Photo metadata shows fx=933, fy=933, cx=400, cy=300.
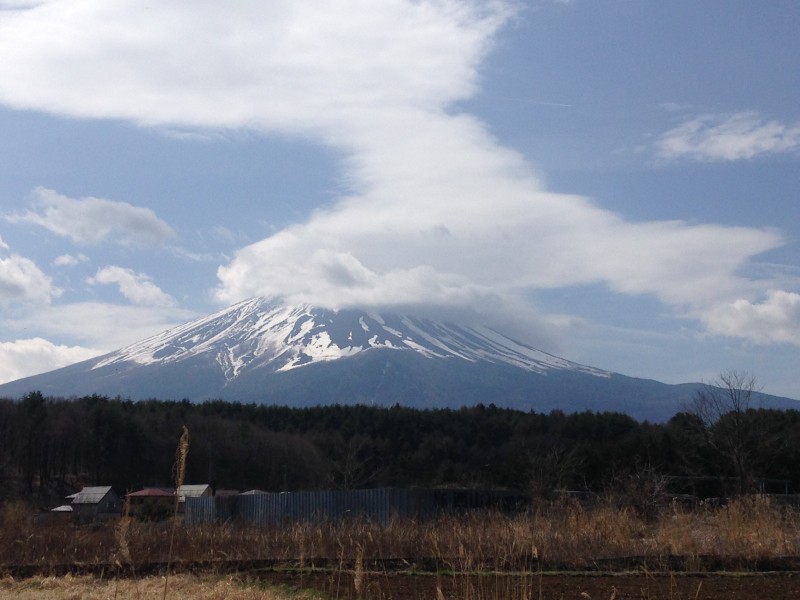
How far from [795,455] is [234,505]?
28.1 meters

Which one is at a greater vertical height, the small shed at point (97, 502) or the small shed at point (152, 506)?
the small shed at point (152, 506)

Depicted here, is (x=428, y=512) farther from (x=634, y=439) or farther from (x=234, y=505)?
(x=634, y=439)

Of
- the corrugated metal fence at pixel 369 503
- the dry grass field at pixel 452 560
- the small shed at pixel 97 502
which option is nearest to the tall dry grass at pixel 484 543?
the dry grass field at pixel 452 560

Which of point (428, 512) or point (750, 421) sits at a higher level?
point (750, 421)

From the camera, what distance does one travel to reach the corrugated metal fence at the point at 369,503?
2361 cm

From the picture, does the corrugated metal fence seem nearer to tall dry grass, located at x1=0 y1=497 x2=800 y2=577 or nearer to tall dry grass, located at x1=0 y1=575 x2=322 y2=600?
tall dry grass, located at x1=0 y1=497 x2=800 y2=577

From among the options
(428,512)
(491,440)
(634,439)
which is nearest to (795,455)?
(634,439)

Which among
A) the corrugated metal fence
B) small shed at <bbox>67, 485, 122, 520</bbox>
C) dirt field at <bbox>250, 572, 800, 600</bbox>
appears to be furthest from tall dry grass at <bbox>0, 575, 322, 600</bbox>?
small shed at <bbox>67, 485, 122, 520</bbox>

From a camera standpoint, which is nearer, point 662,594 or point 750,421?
point 662,594

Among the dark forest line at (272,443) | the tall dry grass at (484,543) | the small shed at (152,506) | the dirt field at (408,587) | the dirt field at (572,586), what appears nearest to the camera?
the dirt field at (572,586)

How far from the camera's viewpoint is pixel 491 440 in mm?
74688

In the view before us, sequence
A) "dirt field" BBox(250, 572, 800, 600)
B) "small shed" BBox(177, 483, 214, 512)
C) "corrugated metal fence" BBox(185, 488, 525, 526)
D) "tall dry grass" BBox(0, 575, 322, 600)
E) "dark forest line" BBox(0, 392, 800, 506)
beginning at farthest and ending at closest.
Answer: "dark forest line" BBox(0, 392, 800, 506) < "small shed" BBox(177, 483, 214, 512) < "corrugated metal fence" BBox(185, 488, 525, 526) < "tall dry grass" BBox(0, 575, 322, 600) < "dirt field" BBox(250, 572, 800, 600)

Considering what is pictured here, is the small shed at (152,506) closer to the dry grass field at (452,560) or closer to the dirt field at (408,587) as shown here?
the dry grass field at (452,560)

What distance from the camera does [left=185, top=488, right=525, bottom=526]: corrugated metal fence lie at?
77.5ft
